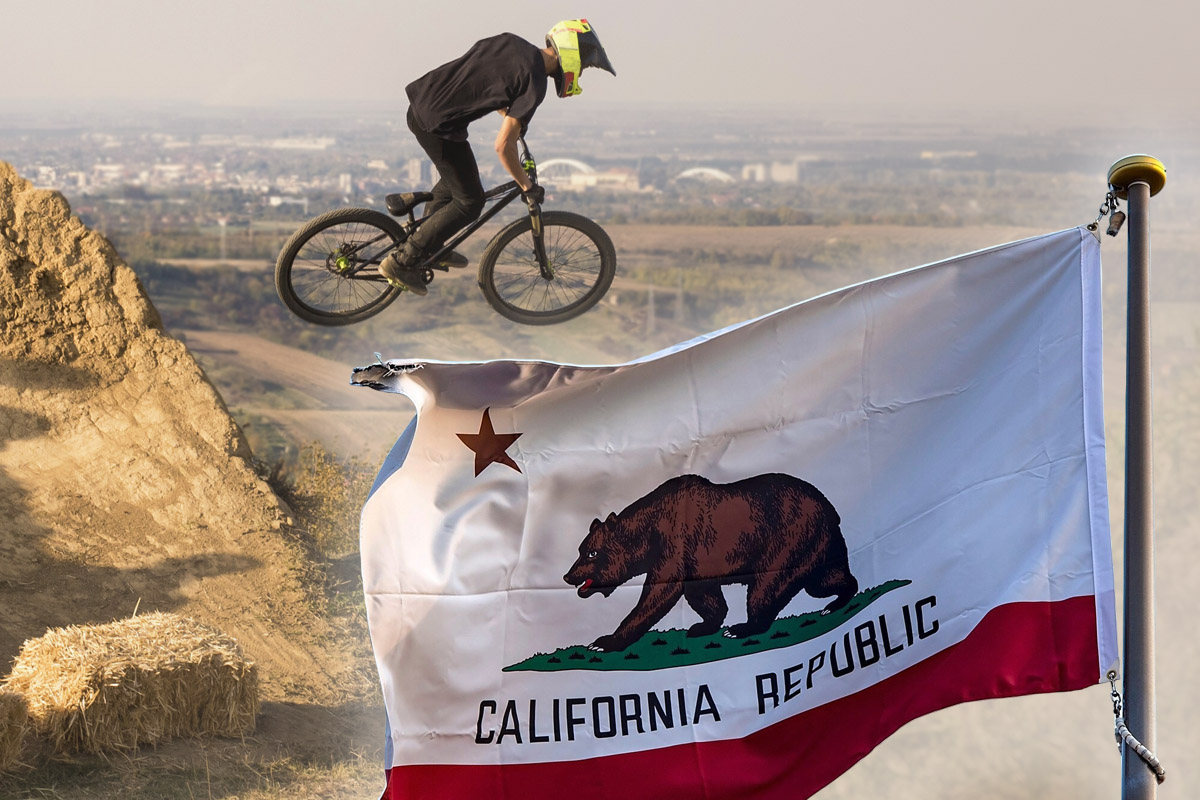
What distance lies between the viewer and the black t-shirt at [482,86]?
26.7ft

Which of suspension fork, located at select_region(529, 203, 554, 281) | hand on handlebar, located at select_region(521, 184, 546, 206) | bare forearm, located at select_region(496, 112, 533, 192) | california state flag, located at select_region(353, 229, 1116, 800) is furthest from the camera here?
suspension fork, located at select_region(529, 203, 554, 281)

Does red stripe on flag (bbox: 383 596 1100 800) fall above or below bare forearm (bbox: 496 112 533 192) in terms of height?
below

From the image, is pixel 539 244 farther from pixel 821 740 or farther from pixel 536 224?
pixel 821 740

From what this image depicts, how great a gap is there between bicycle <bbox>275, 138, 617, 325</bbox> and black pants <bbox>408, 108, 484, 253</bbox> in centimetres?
9

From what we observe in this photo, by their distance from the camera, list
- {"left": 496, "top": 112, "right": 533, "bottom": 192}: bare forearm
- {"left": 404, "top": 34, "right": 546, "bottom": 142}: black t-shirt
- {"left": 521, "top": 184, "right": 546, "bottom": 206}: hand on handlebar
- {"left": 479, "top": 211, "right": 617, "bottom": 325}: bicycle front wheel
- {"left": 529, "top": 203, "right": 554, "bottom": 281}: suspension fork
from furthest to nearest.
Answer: {"left": 479, "top": 211, "right": 617, "bottom": 325}: bicycle front wheel → {"left": 529, "top": 203, "right": 554, "bottom": 281}: suspension fork → {"left": 521, "top": 184, "right": 546, "bottom": 206}: hand on handlebar → {"left": 496, "top": 112, "right": 533, "bottom": 192}: bare forearm → {"left": 404, "top": 34, "right": 546, "bottom": 142}: black t-shirt

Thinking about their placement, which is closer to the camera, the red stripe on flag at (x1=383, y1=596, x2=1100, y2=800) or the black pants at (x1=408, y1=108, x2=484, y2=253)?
the red stripe on flag at (x1=383, y1=596, x2=1100, y2=800)

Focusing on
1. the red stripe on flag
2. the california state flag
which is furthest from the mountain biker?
the red stripe on flag

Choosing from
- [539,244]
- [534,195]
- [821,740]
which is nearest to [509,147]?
[534,195]

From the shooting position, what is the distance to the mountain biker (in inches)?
321

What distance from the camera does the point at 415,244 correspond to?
349 inches

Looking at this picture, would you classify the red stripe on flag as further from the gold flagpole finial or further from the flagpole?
the gold flagpole finial

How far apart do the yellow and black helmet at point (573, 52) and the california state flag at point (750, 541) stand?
468 centimetres

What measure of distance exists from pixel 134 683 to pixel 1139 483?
6.26m

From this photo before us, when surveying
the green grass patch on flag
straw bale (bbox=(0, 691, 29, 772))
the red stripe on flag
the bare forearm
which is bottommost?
straw bale (bbox=(0, 691, 29, 772))
